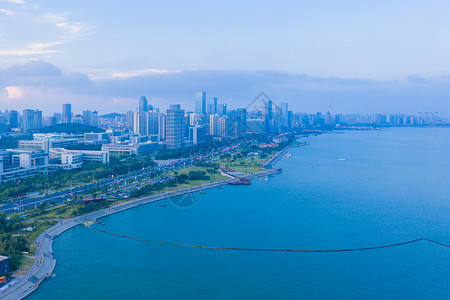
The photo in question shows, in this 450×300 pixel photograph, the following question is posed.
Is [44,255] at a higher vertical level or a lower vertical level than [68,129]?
lower

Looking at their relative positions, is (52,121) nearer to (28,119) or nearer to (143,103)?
(28,119)

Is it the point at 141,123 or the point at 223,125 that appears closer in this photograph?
the point at 141,123

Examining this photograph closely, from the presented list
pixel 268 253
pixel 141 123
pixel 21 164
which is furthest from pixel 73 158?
pixel 141 123

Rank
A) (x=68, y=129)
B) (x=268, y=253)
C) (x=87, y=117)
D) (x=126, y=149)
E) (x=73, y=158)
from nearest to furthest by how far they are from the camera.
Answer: (x=268, y=253) → (x=73, y=158) → (x=126, y=149) → (x=68, y=129) → (x=87, y=117)

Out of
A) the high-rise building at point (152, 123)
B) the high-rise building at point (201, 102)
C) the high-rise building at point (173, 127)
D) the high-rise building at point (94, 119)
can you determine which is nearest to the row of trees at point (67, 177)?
the high-rise building at point (173, 127)

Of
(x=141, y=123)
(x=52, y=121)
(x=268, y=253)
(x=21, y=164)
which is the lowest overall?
(x=268, y=253)

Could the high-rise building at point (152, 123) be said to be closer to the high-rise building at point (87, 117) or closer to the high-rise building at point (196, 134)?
the high-rise building at point (196, 134)

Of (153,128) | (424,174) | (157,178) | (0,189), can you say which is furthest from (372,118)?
(0,189)
